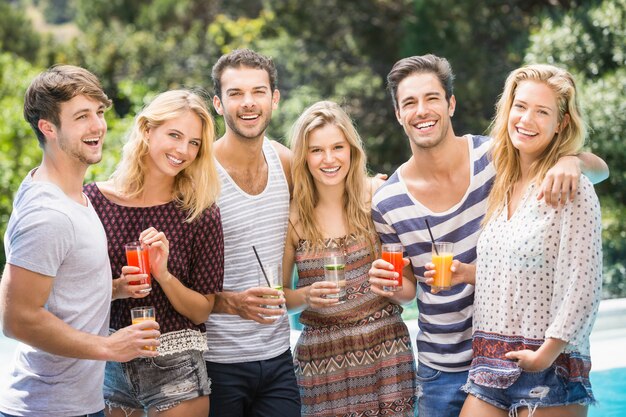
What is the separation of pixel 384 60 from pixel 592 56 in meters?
5.41

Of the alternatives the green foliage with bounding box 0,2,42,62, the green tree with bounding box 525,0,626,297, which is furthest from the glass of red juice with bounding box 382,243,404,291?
the green foliage with bounding box 0,2,42,62

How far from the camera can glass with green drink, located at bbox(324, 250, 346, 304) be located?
12.4ft

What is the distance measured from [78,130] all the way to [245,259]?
110cm

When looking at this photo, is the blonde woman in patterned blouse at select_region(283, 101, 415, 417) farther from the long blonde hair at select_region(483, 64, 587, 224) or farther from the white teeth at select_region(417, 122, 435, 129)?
the long blonde hair at select_region(483, 64, 587, 224)

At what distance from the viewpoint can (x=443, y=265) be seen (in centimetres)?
370

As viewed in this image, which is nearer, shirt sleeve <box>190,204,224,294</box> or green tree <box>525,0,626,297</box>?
shirt sleeve <box>190,204,224,294</box>

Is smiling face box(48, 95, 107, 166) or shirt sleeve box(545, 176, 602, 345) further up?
smiling face box(48, 95, 107, 166)

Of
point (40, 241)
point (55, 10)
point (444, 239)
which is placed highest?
point (55, 10)

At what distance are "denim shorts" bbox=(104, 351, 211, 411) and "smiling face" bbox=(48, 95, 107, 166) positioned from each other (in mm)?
892

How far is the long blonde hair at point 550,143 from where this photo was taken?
11.4 feet

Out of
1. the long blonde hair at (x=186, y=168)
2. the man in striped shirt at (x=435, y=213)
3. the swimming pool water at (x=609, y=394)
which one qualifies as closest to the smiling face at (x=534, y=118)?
the man in striped shirt at (x=435, y=213)

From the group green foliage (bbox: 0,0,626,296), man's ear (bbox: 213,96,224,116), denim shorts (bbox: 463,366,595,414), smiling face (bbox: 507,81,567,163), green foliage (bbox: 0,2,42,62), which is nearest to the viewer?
denim shorts (bbox: 463,366,595,414)

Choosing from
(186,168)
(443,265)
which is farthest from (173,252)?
(443,265)

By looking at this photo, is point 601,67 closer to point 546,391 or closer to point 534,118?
point 534,118
